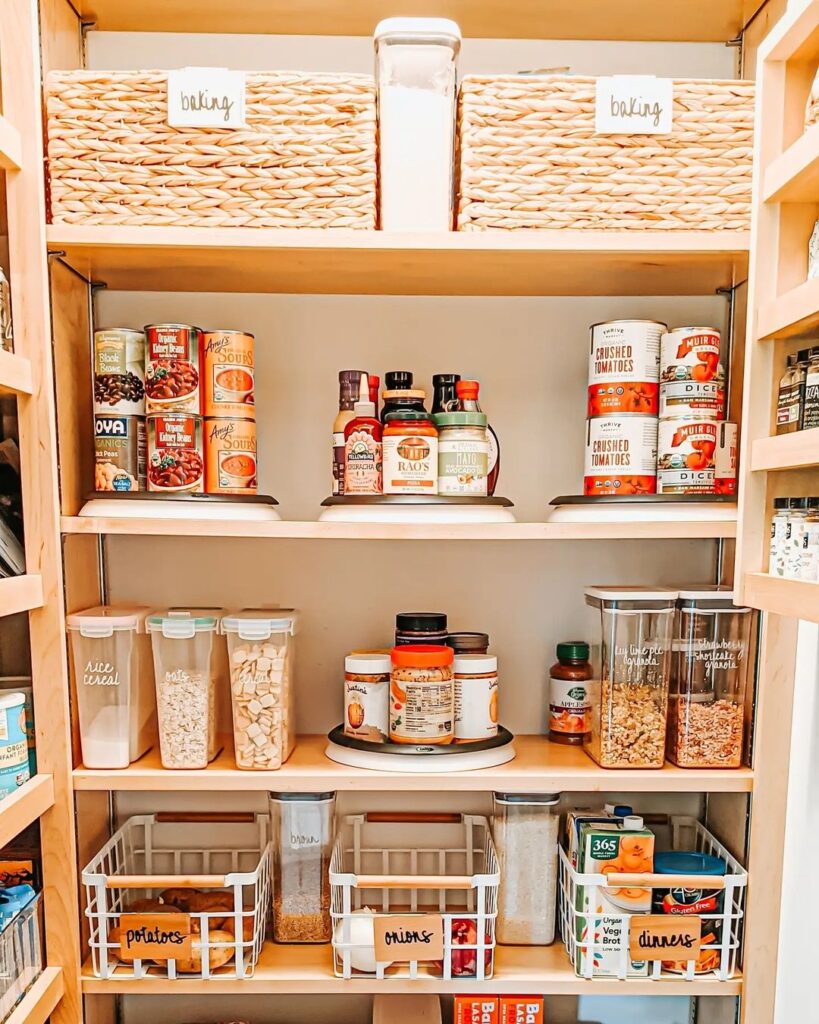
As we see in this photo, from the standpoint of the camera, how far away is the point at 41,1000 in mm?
1033

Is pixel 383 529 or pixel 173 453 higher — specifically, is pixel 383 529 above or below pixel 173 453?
below

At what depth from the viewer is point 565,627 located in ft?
4.54

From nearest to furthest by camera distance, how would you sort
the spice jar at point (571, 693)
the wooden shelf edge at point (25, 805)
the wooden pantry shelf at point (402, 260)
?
1. the wooden shelf edge at point (25, 805)
2. the wooden pantry shelf at point (402, 260)
3. the spice jar at point (571, 693)

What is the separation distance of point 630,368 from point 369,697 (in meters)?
0.67

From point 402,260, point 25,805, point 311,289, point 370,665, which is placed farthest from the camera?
point 311,289

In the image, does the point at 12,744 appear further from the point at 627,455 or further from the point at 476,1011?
the point at 627,455

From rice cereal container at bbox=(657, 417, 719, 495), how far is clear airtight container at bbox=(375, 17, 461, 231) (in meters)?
0.47

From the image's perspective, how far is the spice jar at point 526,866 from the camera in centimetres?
122

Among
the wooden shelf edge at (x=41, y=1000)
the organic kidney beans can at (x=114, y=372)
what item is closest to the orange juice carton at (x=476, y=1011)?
the wooden shelf edge at (x=41, y=1000)

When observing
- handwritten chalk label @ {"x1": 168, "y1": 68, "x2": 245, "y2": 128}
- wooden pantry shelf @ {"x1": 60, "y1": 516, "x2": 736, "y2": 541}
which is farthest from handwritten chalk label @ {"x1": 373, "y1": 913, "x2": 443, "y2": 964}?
handwritten chalk label @ {"x1": 168, "y1": 68, "x2": 245, "y2": 128}

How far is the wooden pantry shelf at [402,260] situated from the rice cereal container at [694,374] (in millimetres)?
116

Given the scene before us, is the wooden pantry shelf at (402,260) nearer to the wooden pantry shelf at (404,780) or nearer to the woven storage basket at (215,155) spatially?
the woven storage basket at (215,155)

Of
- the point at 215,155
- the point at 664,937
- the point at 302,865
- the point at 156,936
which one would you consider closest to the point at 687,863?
the point at 664,937

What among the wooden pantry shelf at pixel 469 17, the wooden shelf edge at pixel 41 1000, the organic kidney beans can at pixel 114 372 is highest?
the wooden pantry shelf at pixel 469 17
